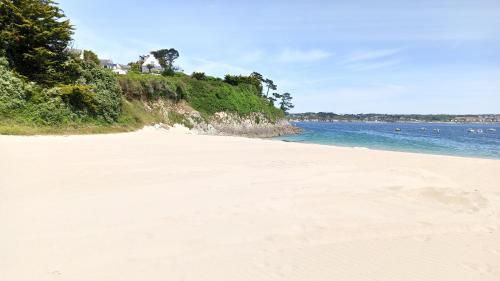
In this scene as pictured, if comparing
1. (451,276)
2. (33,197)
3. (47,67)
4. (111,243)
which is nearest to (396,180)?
(451,276)

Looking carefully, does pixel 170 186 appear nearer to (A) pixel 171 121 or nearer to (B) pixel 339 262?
(B) pixel 339 262

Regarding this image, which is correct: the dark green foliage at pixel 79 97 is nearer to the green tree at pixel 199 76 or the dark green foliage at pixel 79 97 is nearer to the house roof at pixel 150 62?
the green tree at pixel 199 76

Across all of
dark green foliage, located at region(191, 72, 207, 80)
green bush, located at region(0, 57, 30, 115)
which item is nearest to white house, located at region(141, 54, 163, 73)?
dark green foliage, located at region(191, 72, 207, 80)

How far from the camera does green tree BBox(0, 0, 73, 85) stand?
70.1ft

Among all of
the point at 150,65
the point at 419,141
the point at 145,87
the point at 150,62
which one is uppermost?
the point at 150,62

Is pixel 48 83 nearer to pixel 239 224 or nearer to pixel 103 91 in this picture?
pixel 103 91

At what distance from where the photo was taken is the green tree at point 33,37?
21359 mm

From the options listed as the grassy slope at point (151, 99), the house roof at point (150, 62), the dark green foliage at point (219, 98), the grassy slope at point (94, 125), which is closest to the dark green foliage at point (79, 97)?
the grassy slope at point (151, 99)

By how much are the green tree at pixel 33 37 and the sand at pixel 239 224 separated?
14.4m

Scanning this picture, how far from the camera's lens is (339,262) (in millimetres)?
4211

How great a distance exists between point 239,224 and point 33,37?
22.3 m

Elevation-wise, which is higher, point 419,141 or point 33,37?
point 33,37

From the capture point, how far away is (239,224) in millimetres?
5320

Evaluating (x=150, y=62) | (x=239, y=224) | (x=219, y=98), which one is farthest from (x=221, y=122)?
(x=239, y=224)
